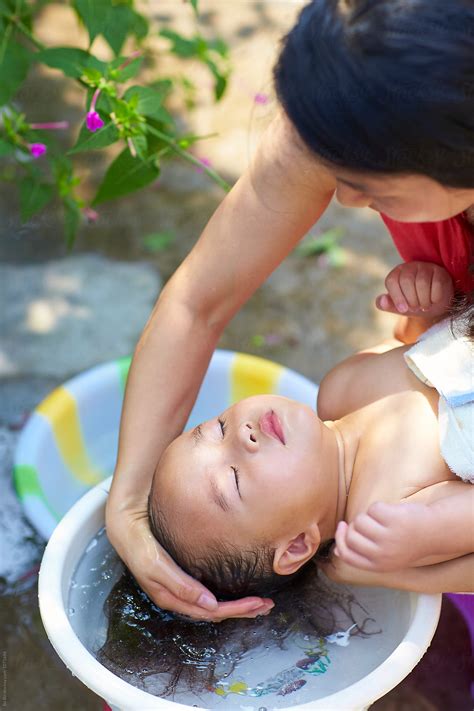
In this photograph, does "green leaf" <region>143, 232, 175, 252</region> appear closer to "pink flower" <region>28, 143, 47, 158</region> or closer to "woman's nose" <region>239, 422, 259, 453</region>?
"pink flower" <region>28, 143, 47, 158</region>

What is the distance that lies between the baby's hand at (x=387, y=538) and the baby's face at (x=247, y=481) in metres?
0.20

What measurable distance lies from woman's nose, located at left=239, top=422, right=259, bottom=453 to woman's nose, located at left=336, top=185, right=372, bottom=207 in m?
0.45

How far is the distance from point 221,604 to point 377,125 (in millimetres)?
799

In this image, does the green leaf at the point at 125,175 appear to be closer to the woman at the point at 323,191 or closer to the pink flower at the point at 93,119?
the pink flower at the point at 93,119

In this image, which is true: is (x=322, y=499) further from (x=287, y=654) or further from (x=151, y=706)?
(x=151, y=706)

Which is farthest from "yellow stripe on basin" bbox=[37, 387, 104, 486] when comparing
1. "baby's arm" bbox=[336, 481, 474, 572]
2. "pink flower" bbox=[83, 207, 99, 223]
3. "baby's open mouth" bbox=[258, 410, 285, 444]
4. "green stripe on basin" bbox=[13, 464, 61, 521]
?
"baby's arm" bbox=[336, 481, 474, 572]

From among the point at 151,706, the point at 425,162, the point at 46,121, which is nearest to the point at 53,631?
the point at 151,706

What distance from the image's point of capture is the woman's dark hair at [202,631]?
5.04 ft

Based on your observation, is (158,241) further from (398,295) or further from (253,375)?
(398,295)

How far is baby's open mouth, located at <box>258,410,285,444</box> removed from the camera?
1545 mm

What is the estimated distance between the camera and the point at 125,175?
185cm

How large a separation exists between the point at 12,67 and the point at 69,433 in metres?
0.83

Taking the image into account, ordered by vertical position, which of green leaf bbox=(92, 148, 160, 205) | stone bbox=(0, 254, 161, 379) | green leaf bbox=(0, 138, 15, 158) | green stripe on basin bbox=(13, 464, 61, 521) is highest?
green leaf bbox=(0, 138, 15, 158)

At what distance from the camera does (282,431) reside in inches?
61.1
